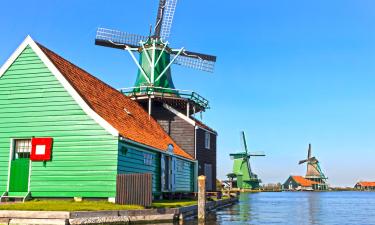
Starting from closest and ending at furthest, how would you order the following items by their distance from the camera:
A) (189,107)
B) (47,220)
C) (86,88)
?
(47,220) < (86,88) < (189,107)

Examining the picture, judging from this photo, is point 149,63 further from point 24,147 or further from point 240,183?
point 240,183

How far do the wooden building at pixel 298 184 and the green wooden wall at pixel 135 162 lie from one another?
143 m

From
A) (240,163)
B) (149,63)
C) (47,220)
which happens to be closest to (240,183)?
(240,163)

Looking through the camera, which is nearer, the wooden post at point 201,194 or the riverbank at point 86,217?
the riverbank at point 86,217

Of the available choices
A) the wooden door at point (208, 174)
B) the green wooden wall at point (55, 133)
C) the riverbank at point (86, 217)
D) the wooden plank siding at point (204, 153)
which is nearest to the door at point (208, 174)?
the wooden door at point (208, 174)

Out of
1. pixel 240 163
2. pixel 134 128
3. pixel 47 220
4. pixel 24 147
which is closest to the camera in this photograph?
pixel 47 220

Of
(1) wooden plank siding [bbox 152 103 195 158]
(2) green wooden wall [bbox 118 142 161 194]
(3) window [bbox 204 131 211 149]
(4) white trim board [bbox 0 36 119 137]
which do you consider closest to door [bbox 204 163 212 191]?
(3) window [bbox 204 131 211 149]

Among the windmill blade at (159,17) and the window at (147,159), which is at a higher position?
the windmill blade at (159,17)

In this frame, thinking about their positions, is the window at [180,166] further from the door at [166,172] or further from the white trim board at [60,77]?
the white trim board at [60,77]

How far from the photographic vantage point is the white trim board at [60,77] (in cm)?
2119

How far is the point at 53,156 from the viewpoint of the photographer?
21594mm

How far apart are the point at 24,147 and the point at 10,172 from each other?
1353 millimetres

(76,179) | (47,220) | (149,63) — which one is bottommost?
(47,220)

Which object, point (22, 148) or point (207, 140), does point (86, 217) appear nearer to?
point (22, 148)
